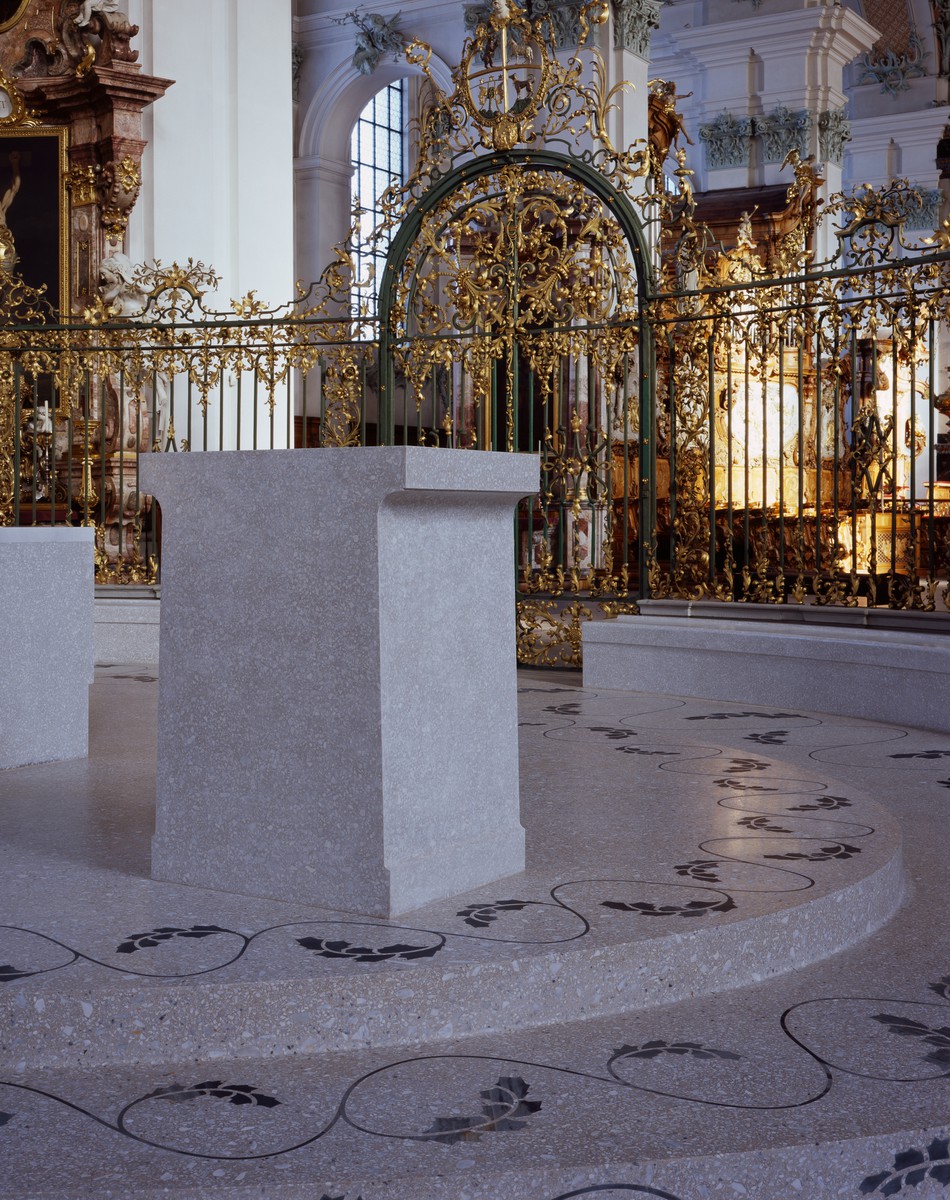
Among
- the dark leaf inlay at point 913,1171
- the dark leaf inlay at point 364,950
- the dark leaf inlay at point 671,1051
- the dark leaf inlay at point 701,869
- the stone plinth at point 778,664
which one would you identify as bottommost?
the dark leaf inlay at point 913,1171

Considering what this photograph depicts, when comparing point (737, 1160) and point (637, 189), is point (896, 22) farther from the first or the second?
point (737, 1160)

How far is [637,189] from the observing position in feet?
44.2

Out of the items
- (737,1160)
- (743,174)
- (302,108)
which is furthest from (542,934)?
(302,108)

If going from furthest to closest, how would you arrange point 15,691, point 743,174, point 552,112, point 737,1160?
point 743,174 < point 552,112 < point 15,691 < point 737,1160

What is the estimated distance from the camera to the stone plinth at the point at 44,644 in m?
4.90

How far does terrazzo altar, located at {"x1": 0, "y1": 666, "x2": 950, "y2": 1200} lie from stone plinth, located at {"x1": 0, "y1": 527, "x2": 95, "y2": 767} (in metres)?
0.89

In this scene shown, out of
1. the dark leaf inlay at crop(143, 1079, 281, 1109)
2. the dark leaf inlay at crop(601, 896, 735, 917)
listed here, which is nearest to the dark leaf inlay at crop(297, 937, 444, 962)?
the dark leaf inlay at crop(143, 1079, 281, 1109)

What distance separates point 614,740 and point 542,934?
8.95 ft

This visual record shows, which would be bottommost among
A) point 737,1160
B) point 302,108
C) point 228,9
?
point 737,1160

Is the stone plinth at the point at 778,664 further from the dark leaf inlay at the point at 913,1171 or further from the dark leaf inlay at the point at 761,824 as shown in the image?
the dark leaf inlay at the point at 913,1171

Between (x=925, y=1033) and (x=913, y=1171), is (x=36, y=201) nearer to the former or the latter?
(x=925, y=1033)

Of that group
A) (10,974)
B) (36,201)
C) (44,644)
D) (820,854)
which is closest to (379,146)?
→ (36,201)

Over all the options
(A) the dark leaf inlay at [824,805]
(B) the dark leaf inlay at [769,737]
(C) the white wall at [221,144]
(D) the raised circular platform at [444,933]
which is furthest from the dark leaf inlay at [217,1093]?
(C) the white wall at [221,144]

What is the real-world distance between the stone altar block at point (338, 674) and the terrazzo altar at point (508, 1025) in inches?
4.8
